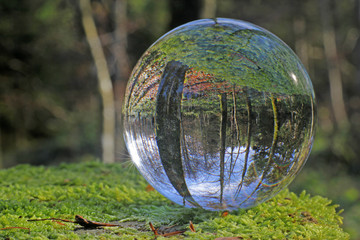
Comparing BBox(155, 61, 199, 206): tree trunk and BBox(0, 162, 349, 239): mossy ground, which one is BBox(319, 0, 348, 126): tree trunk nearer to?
BBox(0, 162, 349, 239): mossy ground

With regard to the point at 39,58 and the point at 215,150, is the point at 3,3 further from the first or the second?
the point at 215,150

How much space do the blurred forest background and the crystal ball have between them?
3.72 m

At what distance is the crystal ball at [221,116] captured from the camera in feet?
8.77

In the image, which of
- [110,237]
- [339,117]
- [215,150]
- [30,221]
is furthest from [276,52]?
[339,117]

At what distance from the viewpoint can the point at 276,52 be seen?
9.68ft

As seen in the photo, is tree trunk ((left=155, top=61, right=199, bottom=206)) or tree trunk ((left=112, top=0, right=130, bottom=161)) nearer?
tree trunk ((left=155, top=61, right=199, bottom=206))

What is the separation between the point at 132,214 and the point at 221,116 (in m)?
1.32

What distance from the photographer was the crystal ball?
2.67m

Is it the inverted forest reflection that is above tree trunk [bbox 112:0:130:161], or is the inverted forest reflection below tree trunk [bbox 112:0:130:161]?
below

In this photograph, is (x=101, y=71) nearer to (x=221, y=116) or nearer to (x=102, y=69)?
(x=102, y=69)

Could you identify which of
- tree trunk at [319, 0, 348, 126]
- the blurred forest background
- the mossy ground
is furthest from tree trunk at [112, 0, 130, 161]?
tree trunk at [319, 0, 348, 126]

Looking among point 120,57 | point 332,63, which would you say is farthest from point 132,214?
point 332,63

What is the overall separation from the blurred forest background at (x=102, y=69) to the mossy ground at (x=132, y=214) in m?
3.86

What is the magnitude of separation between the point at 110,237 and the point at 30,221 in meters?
0.71
